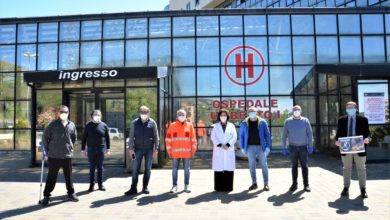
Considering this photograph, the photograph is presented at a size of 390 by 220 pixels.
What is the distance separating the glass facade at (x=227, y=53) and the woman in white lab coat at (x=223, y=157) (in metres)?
8.53

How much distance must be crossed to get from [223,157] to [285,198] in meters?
1.53

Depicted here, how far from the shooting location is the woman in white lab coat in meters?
7.40

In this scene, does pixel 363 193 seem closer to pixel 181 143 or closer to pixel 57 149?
pixel 181 143

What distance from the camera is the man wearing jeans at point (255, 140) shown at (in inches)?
298

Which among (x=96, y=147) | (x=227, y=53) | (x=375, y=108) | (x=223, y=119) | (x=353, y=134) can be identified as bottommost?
(x=96, y=147)

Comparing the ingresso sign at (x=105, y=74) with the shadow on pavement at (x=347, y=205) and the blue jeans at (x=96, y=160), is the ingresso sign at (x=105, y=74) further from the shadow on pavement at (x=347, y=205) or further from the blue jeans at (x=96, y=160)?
the shadow on pavement at (x=347, y=205)

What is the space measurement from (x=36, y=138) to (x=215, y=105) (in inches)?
316

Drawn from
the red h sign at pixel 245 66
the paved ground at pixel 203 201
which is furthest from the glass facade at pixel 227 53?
the paved ground at pixel 203 201

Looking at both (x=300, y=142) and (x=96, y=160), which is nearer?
(x=300, y=142)

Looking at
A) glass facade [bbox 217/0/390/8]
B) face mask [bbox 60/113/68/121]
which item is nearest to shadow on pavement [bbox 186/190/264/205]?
face mask [bbox 60/113/68/121]

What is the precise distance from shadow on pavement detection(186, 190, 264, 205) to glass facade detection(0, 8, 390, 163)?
8.98 meters

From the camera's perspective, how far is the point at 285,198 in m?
6.68

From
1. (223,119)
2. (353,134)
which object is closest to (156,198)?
(223,119)

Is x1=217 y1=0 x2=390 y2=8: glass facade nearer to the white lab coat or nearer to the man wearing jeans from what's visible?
the man wearing jeans
